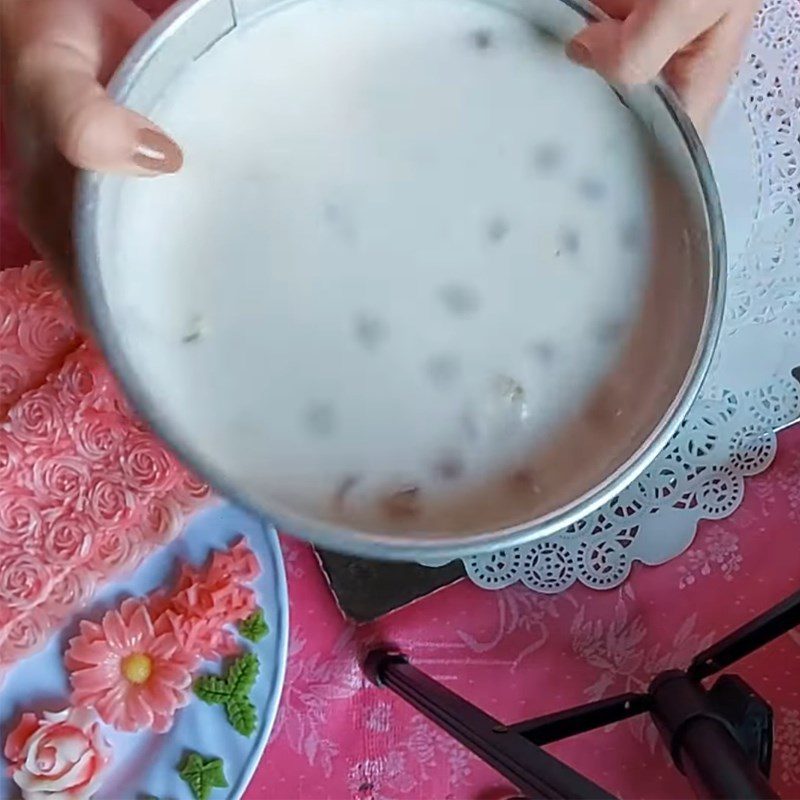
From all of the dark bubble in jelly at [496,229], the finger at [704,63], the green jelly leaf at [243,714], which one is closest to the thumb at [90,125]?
the dark bubble in jelly at [496,229]

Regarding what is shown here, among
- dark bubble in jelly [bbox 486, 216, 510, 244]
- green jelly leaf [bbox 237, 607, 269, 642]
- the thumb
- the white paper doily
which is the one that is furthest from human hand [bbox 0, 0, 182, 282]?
the white paper doily

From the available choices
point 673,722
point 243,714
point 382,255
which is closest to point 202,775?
point 243,714

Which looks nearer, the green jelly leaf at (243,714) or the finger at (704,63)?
the finger at (704,63)

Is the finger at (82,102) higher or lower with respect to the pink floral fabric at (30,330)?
higher

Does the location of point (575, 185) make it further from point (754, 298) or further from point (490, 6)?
point (754, 298)

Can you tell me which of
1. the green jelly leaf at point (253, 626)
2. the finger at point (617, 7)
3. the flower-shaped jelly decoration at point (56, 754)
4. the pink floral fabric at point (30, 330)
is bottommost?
the flower-shaped jelly decoration at point (56, 754)

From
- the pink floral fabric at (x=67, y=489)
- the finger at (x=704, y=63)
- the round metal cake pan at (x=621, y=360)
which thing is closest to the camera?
the round metal cake pan at (x=621, y=360)

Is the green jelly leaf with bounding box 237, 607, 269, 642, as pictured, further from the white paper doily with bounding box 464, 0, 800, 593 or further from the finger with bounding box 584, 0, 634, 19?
the finger with bounding box 584, 0, 634, 19

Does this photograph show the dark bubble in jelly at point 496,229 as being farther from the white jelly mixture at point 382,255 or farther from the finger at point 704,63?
the finger at point 704,63

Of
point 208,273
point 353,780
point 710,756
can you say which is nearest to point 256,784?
point 353,780
